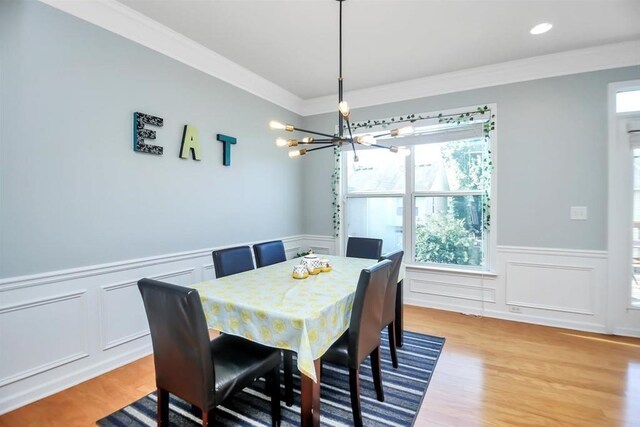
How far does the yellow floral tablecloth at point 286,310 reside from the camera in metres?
1.53

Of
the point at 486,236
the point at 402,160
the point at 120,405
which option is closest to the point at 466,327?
the point at 486,236

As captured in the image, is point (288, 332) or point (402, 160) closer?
point (288, 332)

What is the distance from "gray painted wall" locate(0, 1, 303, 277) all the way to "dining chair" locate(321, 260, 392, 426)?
6.23 feet

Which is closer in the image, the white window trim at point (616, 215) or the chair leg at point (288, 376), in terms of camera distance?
the chair leg at point (288, 376)

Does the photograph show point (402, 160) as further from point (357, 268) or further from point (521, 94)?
point (357, 268)

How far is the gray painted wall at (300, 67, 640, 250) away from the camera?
3139 mm

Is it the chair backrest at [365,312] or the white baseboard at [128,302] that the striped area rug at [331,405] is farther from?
the white baseboard at [128,302]

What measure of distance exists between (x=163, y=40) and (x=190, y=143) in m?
0.90

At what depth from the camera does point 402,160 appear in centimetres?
418

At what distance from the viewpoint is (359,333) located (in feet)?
5.86

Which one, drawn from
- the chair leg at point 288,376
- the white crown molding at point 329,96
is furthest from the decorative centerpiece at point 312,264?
the white crown molding at point 329,96

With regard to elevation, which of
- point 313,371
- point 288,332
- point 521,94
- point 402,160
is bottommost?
point 313,371

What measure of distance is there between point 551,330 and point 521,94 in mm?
2529

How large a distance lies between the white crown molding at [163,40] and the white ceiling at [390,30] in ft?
0.24
